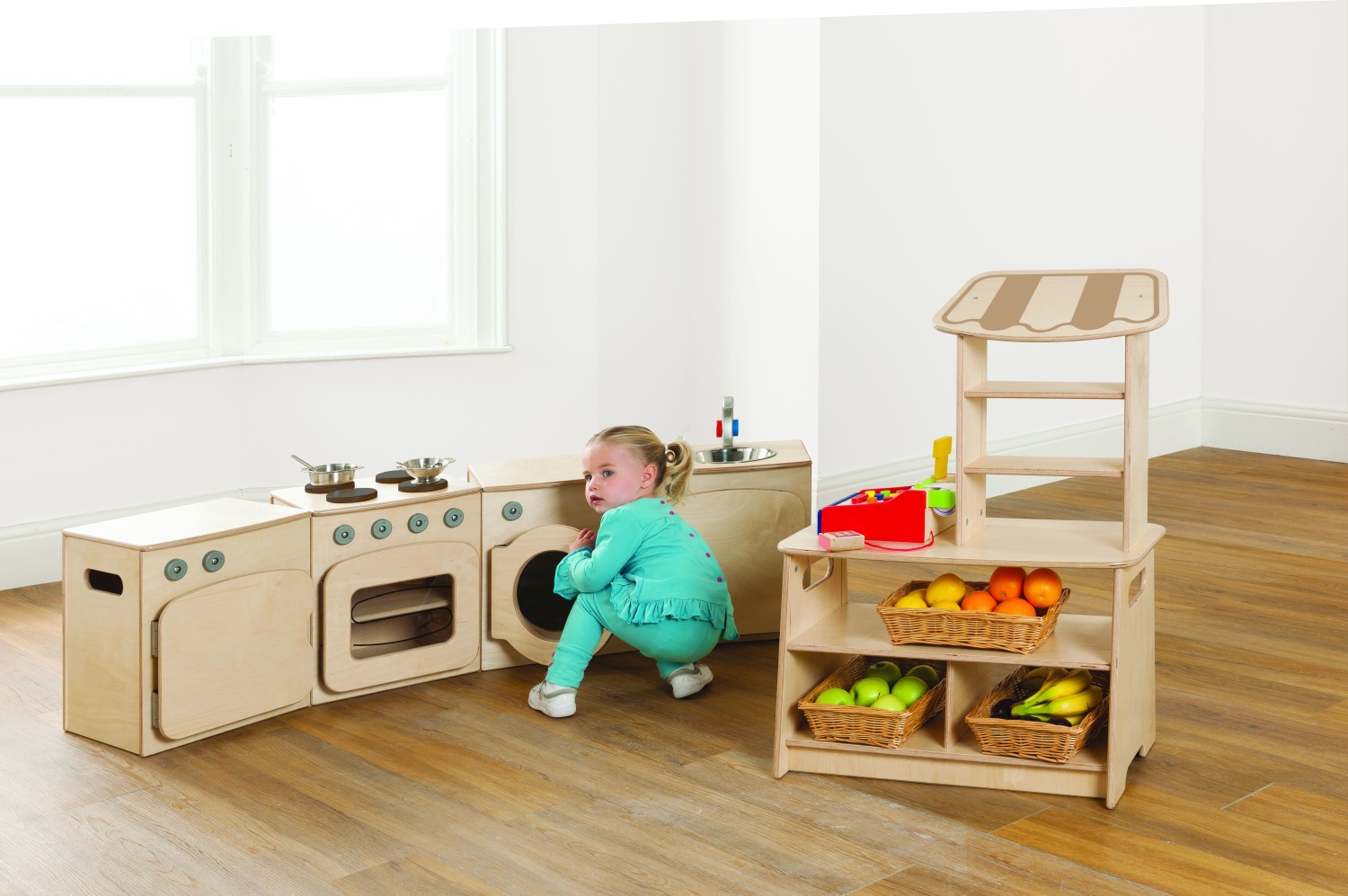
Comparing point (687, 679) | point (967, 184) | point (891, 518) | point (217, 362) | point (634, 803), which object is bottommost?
point (634, 803)

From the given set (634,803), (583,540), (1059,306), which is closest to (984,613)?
(1059,306)

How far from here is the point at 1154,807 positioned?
7.39 feet

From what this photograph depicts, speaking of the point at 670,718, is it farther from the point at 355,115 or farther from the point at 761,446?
the point at 355,115

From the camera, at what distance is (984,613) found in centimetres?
229

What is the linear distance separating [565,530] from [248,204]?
6.01 ft

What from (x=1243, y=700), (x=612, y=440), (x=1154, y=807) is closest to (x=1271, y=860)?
(x=1154, y=807)

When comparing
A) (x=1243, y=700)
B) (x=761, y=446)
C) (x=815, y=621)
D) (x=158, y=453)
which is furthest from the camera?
(x=158, y=453)

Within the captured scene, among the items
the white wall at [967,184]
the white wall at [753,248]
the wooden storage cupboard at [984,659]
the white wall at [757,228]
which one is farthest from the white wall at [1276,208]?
the wooden storage cupboard at [984,659]

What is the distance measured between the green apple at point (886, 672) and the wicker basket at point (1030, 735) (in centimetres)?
20

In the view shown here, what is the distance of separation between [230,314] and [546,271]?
1.06 metres

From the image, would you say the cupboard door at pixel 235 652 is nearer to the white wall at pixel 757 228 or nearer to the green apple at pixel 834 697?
the green apple at pixel 834 697

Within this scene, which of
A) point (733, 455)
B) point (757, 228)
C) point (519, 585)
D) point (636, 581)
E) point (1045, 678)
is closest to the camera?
point (1045, 678)

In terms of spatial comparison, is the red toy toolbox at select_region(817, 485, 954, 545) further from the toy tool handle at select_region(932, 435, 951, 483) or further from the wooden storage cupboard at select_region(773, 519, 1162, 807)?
the toy tool handle at select_region(932, 435, 951, 483)

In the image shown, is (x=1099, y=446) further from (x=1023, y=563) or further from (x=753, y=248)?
(x=1023, y=563)
